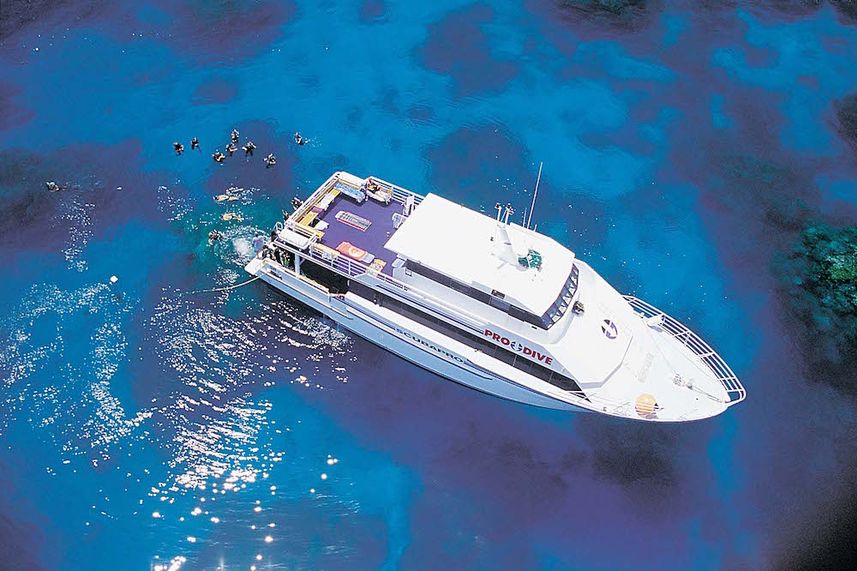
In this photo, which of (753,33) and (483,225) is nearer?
(483,225)

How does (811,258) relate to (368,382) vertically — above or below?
above

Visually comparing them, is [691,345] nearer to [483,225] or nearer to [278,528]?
[483,225]

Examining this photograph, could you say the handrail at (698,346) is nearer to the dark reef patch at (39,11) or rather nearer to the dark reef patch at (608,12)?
the dark reef patch at (608,12)

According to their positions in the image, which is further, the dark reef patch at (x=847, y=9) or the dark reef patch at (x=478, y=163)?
the dark reef patch at (x=847, y=9)

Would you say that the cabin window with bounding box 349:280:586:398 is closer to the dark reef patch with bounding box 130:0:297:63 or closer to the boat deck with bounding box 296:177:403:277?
the boat deck with bounding box 296:177:403:277

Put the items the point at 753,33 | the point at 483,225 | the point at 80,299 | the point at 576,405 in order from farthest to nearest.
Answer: the point at 753,33, the point at 80,299, the point at 483,225, the point at 576,405

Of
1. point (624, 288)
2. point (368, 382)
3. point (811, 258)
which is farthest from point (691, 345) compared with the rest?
point (368, 382)

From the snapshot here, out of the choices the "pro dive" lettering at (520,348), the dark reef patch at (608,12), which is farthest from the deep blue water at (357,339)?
the "pro dive" lettering at (520,348)
